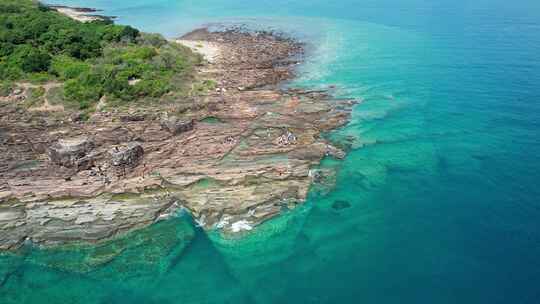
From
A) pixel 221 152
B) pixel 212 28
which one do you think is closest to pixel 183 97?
pixel 221 152

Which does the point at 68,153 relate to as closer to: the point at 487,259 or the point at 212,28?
the point at 487,259

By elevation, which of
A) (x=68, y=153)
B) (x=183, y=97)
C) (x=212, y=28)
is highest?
(x=212, y=28)

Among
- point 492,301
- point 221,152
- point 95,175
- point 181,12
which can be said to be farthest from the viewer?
point 181,12

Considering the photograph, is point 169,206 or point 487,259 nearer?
point 487,259

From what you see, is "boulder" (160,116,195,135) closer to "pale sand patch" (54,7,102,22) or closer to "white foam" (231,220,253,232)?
"white foam" (231,220,253,232)

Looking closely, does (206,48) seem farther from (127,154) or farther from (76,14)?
(76,14)

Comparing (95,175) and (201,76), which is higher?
(201,76)
